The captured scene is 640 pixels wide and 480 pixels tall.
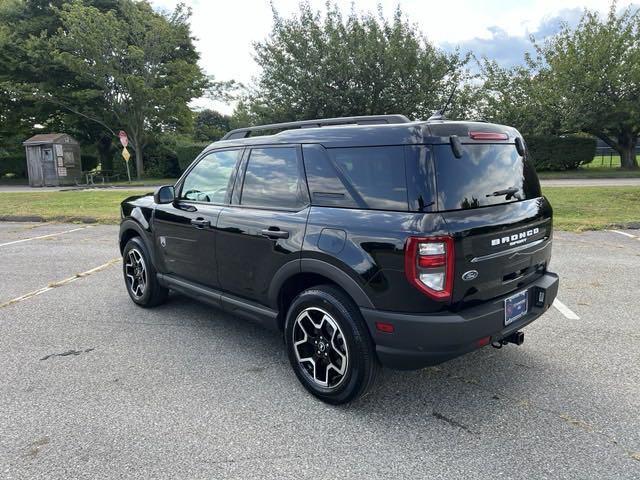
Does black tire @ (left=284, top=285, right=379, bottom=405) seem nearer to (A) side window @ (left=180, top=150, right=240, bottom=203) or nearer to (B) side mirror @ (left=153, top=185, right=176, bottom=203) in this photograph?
(A) side window @ (left=180, top=150, right=240, bottom=203)

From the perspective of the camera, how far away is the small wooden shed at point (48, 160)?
2425 centimetres

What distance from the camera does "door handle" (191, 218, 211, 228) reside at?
12.8 feet

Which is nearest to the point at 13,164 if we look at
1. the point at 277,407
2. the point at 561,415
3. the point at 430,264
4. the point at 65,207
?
the point at 65,207

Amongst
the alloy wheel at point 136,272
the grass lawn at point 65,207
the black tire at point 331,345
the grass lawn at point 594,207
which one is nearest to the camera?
the black tire at point 331,345

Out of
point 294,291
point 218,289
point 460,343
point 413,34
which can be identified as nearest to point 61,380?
point 218,289

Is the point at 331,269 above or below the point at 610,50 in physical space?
below

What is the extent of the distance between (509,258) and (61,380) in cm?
322

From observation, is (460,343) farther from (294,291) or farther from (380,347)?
(294,291)

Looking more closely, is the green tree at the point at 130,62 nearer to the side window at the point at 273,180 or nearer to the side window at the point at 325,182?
the side window at the point at 273,180

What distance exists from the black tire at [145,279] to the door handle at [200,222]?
3.22ft

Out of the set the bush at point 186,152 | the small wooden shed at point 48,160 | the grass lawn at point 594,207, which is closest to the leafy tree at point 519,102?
the grass lawn at point 594,207

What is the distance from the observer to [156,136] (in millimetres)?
28297

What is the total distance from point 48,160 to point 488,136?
86.8 ft

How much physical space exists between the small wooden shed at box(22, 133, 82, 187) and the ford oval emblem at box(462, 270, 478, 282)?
26465 millimetres
